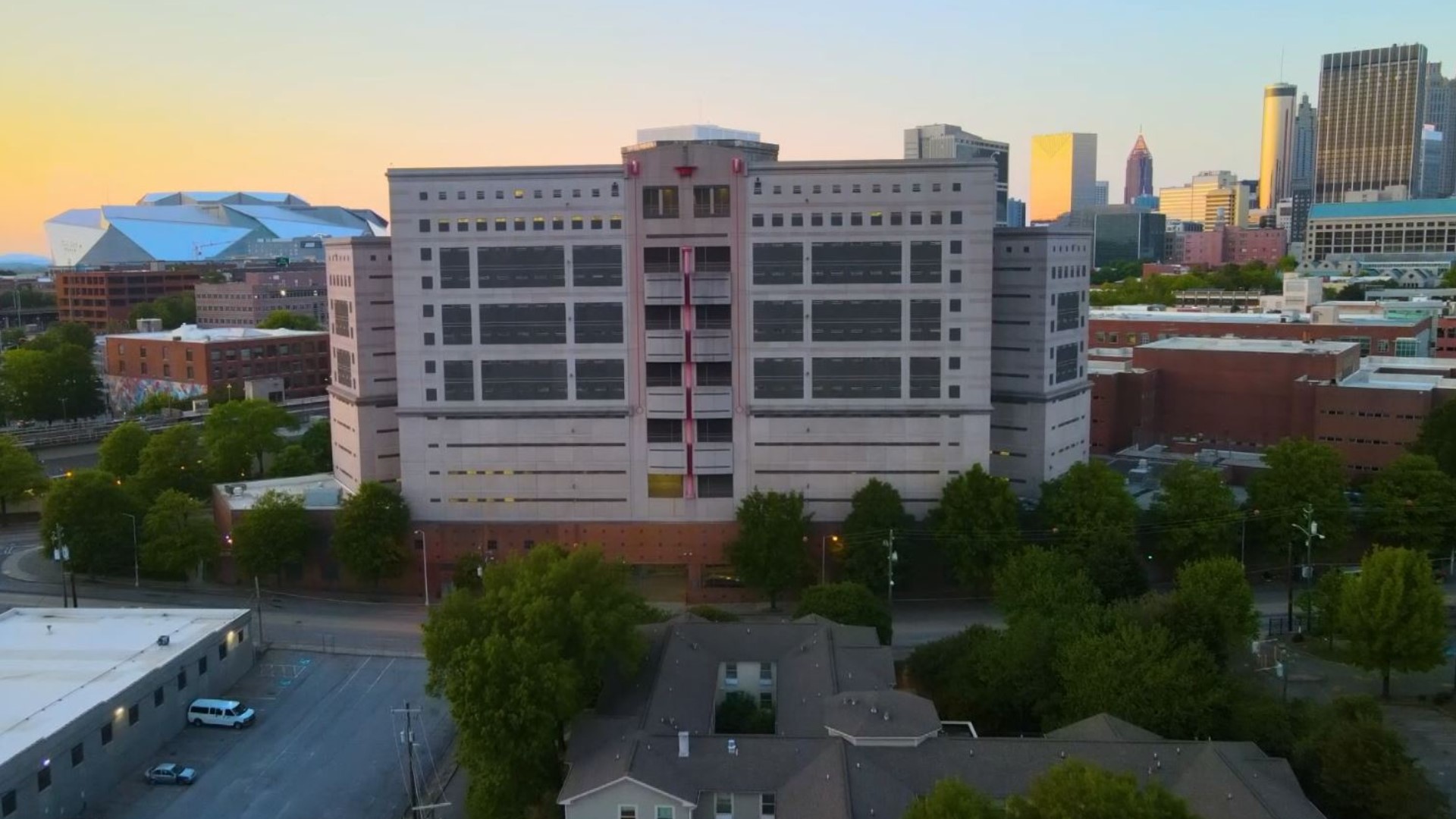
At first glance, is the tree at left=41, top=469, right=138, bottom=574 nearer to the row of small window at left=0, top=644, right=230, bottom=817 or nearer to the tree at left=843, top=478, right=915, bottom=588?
the row of small window at left=0, top=644, right=230, bottom=817

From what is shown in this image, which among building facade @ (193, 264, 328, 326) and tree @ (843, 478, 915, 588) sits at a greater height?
building facade @ (193, 264, 328, 326)

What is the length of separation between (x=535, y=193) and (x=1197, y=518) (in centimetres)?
3719

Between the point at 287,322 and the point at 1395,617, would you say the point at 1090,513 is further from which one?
the point at 287,322

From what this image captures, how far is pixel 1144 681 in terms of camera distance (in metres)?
36.6

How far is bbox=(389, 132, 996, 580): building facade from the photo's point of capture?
2338 inches

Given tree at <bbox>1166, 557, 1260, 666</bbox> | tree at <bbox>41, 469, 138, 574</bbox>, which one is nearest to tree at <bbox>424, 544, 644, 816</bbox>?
tree at <bbox>1166, 557, 1260, 666</bbox>

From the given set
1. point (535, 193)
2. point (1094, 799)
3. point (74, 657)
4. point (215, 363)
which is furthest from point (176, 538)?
point (215, 363)

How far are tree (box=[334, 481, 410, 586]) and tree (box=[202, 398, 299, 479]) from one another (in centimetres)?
2029

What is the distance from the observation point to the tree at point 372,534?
58.5 m

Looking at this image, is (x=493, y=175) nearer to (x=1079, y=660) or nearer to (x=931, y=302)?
(x=931, y=302)

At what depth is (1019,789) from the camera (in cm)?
3153

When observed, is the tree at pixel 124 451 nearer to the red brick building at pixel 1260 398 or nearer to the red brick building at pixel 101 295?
the red brick building at pixel 1260 398

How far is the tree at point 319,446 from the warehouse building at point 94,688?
28.9 metres

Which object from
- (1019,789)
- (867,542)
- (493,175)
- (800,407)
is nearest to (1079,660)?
(1019,789)
